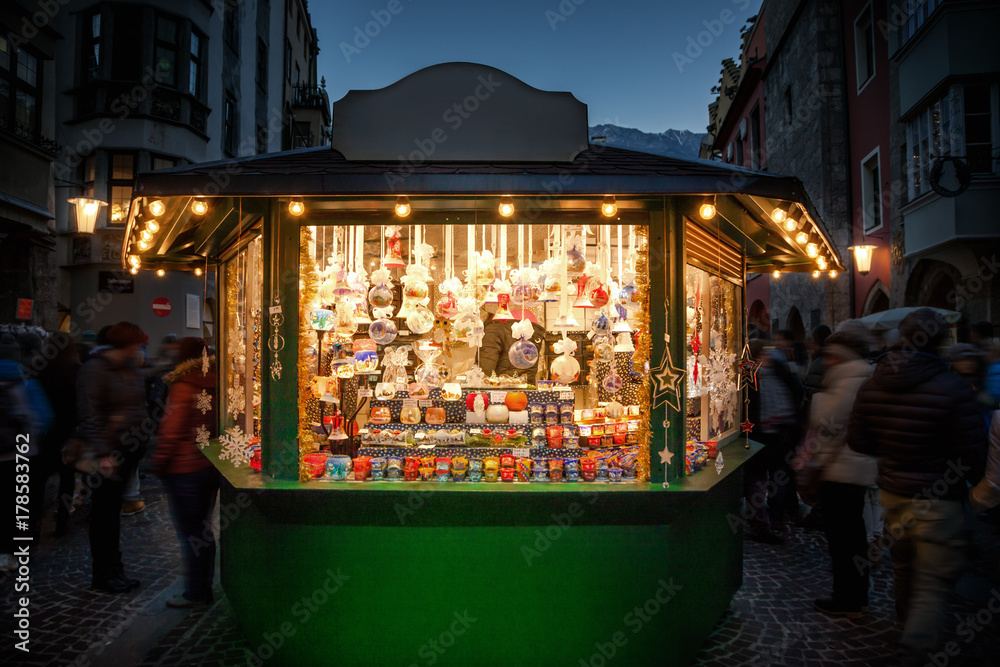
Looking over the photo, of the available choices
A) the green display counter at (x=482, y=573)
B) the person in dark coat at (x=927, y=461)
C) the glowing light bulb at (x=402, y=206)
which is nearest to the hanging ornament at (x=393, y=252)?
the glowing light bulb at (x=402, y=206)

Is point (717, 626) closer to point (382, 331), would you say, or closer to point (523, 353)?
point (523, 353)

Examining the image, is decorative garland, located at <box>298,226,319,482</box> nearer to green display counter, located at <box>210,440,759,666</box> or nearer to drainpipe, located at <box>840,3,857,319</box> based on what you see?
green display counter, located at <box>210,440,759,666</box>

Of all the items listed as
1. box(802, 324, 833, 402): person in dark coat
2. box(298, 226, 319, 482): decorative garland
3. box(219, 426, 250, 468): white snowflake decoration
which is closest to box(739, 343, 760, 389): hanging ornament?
box(802, 324, 833, 402): person in dark coat

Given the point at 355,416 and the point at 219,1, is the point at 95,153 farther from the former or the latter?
the point at 355,416

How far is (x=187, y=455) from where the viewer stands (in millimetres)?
4082

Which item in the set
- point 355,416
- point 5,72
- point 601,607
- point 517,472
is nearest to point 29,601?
point 355,416

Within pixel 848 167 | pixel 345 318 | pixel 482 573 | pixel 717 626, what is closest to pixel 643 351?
pixel 482 573

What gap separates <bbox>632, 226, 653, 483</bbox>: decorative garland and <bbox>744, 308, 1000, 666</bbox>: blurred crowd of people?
1227 mm

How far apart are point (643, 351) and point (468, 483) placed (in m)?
1.30

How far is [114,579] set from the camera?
4586mm

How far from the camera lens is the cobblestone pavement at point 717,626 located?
11.9 ft

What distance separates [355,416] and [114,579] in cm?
218

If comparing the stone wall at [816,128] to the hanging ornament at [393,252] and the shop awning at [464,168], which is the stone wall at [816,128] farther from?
the hanging ornament at [393,252]

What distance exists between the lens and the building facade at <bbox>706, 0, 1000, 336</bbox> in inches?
384
